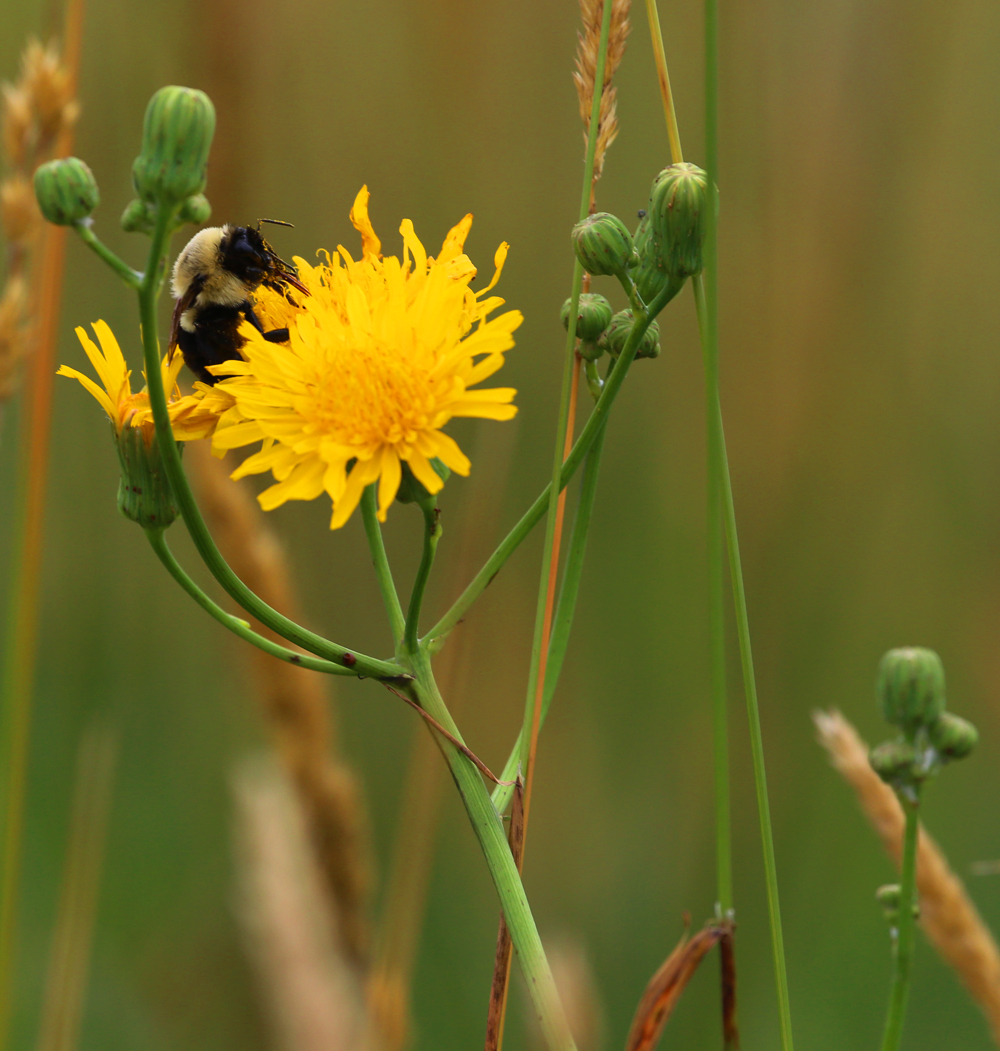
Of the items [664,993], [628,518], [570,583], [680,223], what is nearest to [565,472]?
[570,583]

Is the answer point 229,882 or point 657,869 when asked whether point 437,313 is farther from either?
point 229,882

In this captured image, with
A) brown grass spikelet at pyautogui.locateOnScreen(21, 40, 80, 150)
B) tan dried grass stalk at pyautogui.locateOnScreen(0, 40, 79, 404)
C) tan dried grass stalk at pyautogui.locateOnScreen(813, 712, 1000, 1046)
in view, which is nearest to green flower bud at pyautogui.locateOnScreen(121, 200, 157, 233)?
tan dried grass stalk at pyautogui.locateOnScreen(0, 40, 79, 404)

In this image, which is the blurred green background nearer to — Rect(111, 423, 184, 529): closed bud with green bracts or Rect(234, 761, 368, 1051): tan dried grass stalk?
Rect(234, 761, 368, 1051): tan dried grass stalk

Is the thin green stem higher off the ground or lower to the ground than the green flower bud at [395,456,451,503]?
lower

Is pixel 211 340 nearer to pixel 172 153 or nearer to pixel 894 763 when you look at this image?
pixel 172 153

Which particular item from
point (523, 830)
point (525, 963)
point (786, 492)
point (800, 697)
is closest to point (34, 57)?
point (523, 830)
